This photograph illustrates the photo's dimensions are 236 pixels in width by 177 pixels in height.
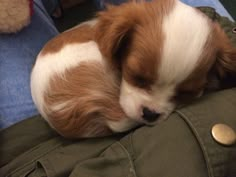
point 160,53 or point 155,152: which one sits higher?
point 160,53

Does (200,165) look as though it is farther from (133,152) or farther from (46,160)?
(46,160)

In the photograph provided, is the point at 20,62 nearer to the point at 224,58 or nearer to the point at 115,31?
the point at 115,31

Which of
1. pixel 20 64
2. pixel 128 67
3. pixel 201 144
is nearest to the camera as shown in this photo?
pixel 201 144

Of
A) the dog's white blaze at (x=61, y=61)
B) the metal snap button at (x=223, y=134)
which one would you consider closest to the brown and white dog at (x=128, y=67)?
the dog's white blaze at (x=61, y=61)

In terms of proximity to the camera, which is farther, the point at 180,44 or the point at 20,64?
the point at 20,64

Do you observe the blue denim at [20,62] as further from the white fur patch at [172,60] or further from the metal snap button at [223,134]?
the metal snap button at [223,134]

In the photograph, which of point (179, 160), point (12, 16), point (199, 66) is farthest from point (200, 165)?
point (12, 16)

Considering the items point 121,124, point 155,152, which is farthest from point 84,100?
point 155,152
